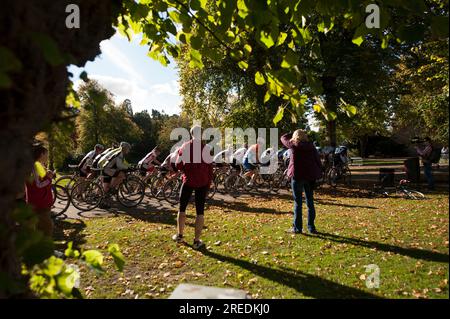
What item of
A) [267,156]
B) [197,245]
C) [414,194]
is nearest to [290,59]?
[414,194]

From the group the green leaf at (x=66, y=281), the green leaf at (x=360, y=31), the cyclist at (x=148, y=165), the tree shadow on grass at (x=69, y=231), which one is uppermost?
the green leaf at (x=360, y=31)

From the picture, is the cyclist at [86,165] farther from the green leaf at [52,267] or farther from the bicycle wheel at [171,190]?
the green leaf at [52,267]

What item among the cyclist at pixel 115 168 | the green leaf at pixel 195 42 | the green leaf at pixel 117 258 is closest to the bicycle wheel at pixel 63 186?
the cyclist at pixel 115 168

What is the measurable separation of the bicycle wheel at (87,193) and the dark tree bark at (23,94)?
33.6 feet

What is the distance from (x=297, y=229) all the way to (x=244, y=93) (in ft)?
64.4

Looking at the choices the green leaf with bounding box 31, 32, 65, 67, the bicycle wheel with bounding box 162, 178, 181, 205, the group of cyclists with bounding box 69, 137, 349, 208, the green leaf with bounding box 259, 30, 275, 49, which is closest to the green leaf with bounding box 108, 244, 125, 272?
the green leaf with bounding box 31, 32, 65, 67

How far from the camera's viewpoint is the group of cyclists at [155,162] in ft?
37.5

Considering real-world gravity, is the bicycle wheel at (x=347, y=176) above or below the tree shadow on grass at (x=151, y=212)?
above

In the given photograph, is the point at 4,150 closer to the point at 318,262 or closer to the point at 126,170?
the point at 318,262

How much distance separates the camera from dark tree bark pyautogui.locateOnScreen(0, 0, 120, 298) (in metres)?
1.47

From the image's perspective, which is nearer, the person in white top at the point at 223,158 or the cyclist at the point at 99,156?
the cyclist at the point at 99,156

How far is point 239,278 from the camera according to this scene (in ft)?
16.9

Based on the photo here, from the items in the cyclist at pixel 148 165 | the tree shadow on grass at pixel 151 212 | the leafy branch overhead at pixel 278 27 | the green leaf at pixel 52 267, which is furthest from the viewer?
the cyclist at pixel 148 165
